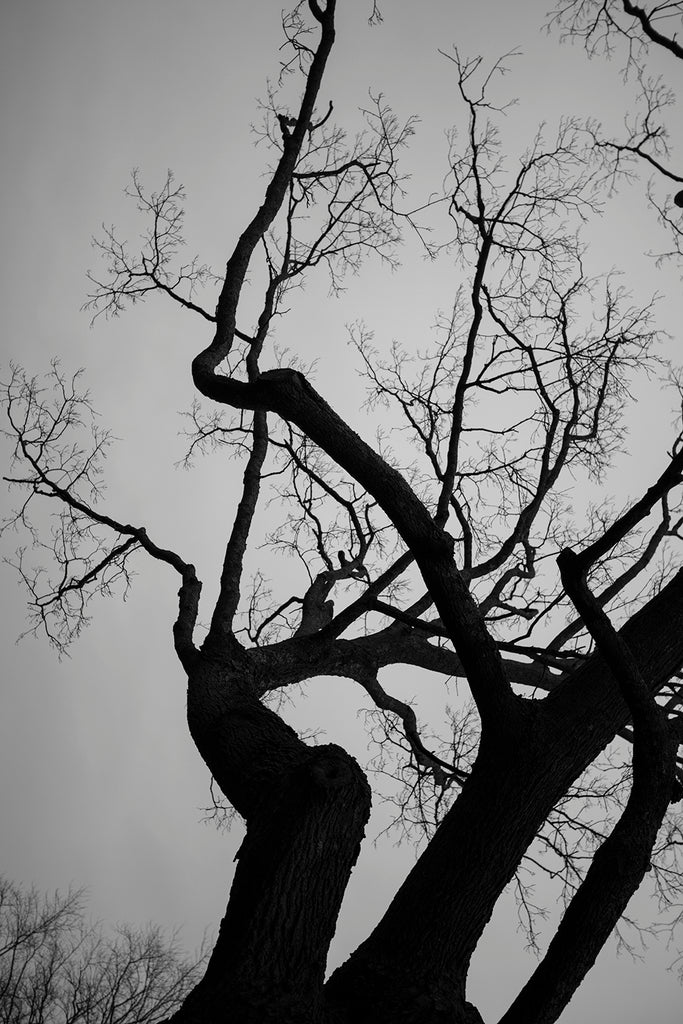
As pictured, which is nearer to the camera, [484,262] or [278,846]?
[278,846]

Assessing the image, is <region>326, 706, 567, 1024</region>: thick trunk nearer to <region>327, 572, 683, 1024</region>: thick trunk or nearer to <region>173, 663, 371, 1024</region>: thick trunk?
<region>327, 572, 683, 1024</region>: thick trunk

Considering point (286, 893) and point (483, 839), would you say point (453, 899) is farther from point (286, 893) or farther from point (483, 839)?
point (286, 893)

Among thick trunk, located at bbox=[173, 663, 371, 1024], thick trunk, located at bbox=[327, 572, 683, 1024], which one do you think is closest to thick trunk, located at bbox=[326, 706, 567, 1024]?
thick trunk, located at bbox=[327, 572, 683, 1024]

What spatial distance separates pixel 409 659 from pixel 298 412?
11.1 feet

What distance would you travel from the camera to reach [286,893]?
8.80ft

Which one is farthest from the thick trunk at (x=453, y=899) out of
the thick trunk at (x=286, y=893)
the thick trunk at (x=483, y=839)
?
the thick trunk at (x=286, y=893)

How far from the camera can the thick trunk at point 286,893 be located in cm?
252

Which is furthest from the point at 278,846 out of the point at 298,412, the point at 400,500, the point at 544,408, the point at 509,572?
the point at 544,408

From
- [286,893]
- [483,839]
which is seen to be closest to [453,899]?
[483,839]

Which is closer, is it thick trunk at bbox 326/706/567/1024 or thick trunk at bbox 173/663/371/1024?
thick trunk at bbox 173/663/371/1024

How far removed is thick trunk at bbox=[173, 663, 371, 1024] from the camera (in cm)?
252

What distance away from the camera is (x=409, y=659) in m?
6.34

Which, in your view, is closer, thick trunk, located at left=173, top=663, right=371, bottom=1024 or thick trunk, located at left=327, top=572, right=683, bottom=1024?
thick trunk, located at left=173, top=663, right=371, bottom=1024

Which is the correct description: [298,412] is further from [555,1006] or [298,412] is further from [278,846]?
[555,1006]
